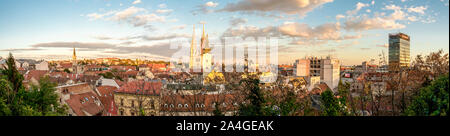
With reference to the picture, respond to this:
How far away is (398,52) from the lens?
7809 mm

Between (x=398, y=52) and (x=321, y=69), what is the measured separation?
35.7m

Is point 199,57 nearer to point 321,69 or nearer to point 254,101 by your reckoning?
point 321,69

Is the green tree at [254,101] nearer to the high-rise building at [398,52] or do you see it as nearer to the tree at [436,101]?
the tree at [436,101]

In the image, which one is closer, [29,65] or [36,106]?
[36,106]


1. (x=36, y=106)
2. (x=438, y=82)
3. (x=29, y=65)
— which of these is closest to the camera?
(x=438, y=82)

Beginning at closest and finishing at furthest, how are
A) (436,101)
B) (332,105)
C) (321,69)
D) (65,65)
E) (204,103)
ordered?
(436,101), (332,105), (204,103), (321,69), (65,65)

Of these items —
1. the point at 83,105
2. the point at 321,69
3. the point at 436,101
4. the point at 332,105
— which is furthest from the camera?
the point at 321,69

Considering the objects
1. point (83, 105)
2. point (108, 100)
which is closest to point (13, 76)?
point (83, 105)

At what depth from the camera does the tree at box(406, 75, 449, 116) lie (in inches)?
107
